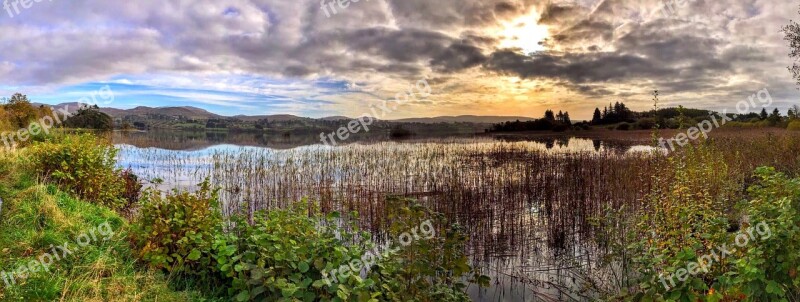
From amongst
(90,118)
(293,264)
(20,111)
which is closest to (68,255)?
(293,264)

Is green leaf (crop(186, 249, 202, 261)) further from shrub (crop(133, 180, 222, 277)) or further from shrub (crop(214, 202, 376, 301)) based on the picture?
shrub (crop(214, 202, 376, 301))

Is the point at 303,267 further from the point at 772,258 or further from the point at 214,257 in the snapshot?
the point at 772,258

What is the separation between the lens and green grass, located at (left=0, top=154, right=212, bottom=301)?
165 inches

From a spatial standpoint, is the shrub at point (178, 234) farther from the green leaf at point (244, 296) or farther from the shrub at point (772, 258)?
the shrub at point (772, 258)

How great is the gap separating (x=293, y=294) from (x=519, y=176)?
12.6 m

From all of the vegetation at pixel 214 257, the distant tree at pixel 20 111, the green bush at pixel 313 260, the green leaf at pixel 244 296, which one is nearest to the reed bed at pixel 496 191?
the vegetation at pixel 214 257

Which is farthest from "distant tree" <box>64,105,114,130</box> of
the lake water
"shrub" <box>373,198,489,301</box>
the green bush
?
"shrub" <box>373,198,489,301</box>

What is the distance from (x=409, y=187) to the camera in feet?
44.8

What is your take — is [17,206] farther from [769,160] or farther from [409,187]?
[769,160]

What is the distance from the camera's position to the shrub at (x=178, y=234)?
15.7 ft

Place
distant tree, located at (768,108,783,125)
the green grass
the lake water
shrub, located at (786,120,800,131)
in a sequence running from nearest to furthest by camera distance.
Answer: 1. the green grass
2. the lake water
3. shrub, located at (786,120,800,131)
4. distant tree, located at (768,108,783,125)

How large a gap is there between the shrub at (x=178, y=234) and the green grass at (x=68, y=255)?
0.21m

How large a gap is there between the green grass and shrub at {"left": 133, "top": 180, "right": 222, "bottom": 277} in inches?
8.1

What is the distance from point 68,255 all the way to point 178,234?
134 cm
